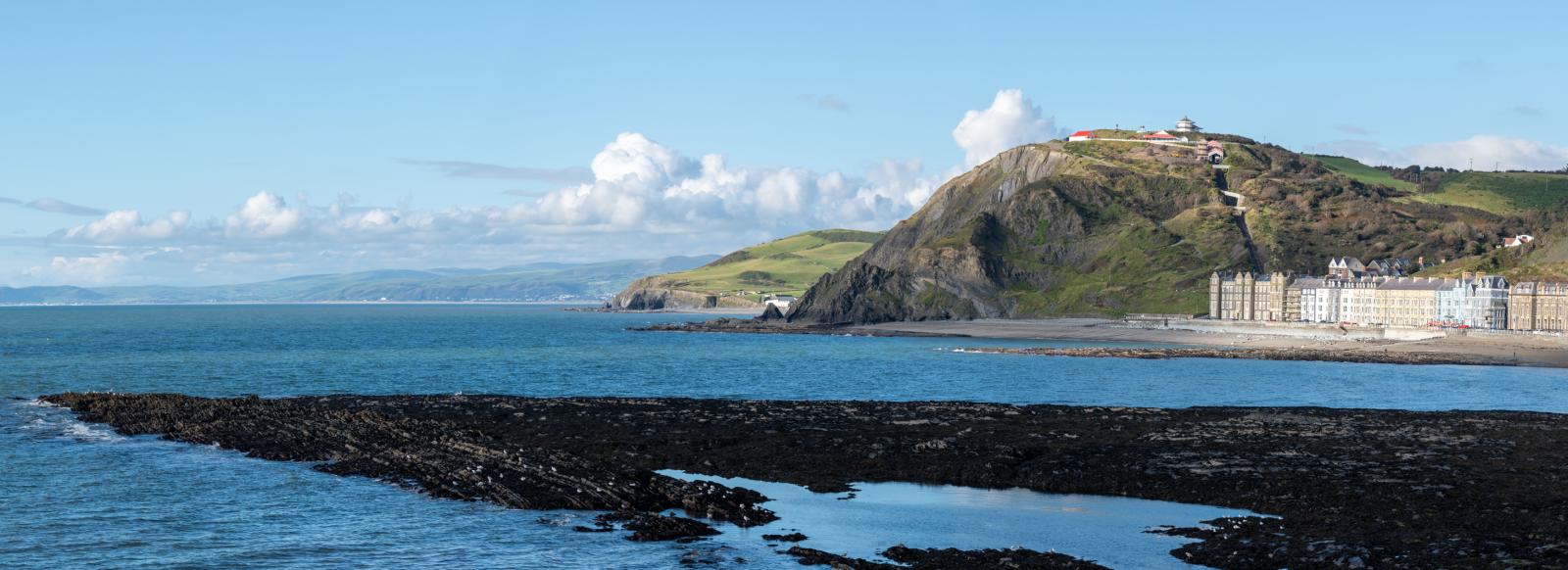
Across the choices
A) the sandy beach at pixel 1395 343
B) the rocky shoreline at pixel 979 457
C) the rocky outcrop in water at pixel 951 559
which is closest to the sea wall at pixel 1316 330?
the sandy beach at pixel 1395 343

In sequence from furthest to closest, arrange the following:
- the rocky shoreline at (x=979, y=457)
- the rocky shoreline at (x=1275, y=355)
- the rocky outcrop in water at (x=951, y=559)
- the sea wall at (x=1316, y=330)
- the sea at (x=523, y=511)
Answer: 1. the sea wall at (x=1316, y=330)
2. the rocky shoreline at (x=1275, y=355)
3. the sea at (x=523, y=511)
4. the rocky shoreline at (x=979, y=457)
5. the rocky outcrop in water at (x=951, y=559)

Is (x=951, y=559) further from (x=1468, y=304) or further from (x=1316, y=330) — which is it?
(x=1468, y=304)

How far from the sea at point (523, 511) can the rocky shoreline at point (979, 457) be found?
166cm

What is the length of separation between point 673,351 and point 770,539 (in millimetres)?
123280

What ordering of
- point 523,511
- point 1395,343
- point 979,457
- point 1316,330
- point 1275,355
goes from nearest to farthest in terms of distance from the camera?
point 523,511, point 979,457, point 1275,355, point 1395,343, point 1316,330

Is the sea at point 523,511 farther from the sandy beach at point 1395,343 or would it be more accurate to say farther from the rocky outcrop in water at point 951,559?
the sandy beach at point 1395,343

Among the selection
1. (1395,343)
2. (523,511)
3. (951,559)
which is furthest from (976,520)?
(1395,343)

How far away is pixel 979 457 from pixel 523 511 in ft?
62.7

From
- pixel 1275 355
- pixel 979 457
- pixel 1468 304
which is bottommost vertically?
pixel 979 457

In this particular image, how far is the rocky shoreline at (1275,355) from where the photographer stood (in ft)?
439

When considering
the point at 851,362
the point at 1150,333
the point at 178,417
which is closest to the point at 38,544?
the point at 178,417

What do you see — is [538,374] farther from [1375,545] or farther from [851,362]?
[1375,545]

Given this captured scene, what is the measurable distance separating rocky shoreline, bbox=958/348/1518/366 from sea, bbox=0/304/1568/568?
24.8ft

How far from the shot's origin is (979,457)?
52375mm
